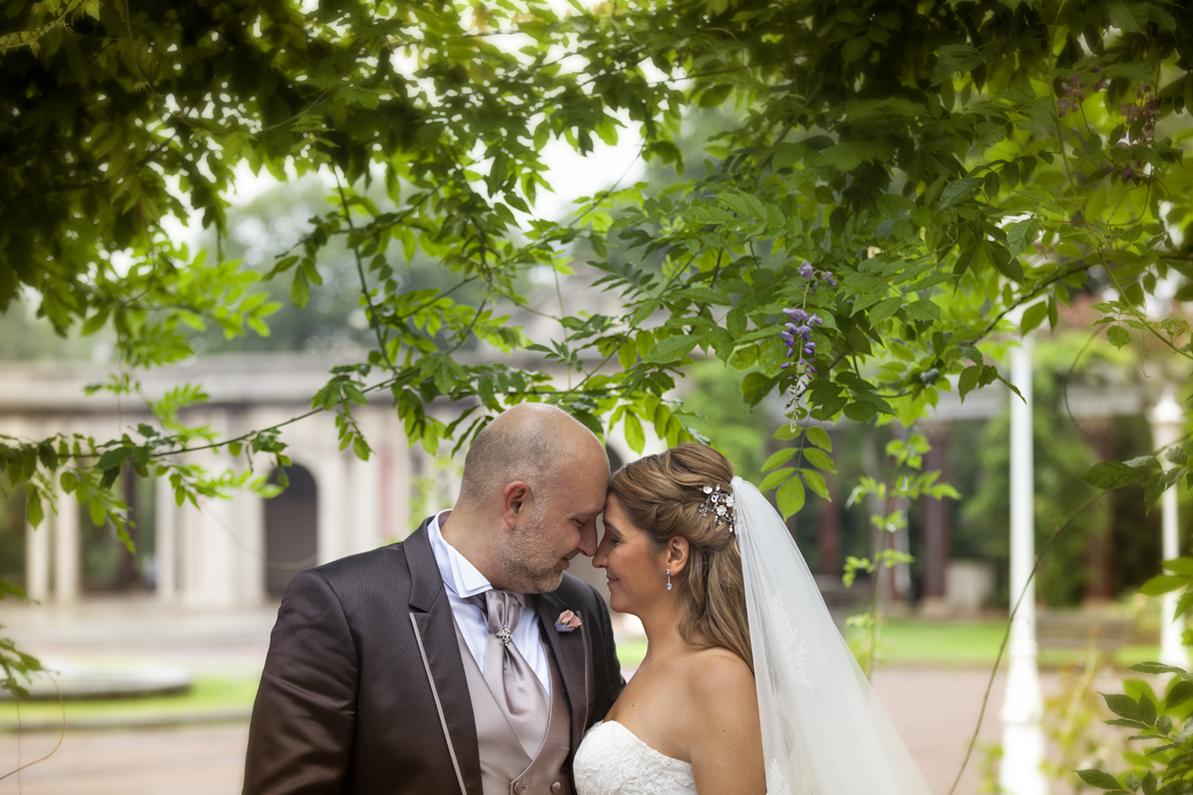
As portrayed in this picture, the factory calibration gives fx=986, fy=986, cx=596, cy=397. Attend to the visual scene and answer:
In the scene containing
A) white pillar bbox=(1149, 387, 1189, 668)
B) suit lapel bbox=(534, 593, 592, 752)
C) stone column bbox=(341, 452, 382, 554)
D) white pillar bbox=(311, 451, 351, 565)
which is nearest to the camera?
suit lapel bbox=(534, 593, 592, 752)

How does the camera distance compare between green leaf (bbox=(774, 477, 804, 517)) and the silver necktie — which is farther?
the silver necktie

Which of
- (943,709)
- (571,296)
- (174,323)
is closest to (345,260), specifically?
(571,296)

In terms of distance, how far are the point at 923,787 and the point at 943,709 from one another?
12.2m

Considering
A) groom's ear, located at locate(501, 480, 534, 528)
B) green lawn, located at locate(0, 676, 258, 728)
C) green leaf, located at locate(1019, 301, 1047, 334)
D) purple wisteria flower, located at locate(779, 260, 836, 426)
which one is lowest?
green lawn, located at locate(0, 676, 258, 728)

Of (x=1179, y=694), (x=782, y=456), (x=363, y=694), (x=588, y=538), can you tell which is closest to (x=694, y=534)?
(x=588, y=538)

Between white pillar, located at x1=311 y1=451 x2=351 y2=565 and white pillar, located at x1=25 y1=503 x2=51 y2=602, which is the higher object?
white pillar, located at x1=311 y1=451 x2=351 y2=565

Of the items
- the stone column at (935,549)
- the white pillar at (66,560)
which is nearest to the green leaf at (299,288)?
the stone column at (935,549)

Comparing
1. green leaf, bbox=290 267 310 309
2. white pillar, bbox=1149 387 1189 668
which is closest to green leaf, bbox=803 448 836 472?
green leaf, bbox=290 267 310 309

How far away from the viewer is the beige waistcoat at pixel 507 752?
107 inches

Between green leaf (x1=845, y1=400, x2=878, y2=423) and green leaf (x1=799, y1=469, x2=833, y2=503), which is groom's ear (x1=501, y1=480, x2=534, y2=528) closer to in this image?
green leaf (x1=799, y1=469, x2=833, y2=503)

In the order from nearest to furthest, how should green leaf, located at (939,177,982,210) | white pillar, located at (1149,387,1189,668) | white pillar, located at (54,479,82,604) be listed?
green leaf, located at (939,177,982,210) < white pillar, located at (1149,387,1189,668) < white pillar, located at (54,479,82,604)

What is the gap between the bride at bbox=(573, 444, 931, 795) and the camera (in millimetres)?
2777

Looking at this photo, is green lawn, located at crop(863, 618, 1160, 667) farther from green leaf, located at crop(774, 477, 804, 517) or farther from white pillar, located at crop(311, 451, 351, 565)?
green leaf, located at crop(774, 477, 804, 517)

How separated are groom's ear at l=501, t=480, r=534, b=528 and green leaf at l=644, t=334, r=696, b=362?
55 centimetres
